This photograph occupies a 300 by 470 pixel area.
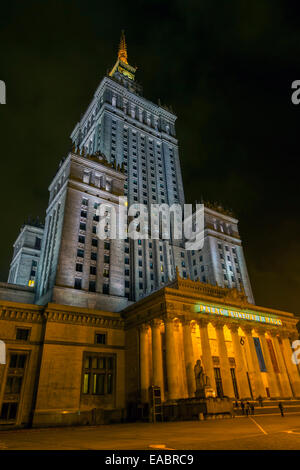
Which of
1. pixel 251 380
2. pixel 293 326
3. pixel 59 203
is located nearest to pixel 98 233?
pixel 59 203

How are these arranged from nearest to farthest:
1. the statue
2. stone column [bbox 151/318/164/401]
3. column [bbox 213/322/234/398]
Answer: the statue → stone column [bbox 151/318/164/401] → column [bbox 213/322/234/398]

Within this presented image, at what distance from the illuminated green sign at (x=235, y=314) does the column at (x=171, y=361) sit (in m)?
5.81

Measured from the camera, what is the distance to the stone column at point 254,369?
146 feet

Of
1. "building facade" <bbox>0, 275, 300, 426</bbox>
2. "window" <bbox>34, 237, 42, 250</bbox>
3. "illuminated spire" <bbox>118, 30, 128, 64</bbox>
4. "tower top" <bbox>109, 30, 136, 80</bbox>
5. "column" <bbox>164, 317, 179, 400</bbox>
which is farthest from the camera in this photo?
"illuminated spire" <bbox>118, 30, 128, 64</bbox>

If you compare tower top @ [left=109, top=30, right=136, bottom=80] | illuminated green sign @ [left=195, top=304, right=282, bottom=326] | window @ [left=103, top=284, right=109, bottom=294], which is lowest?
illuminated green sign @ [left=195, top=304, right=282, bottom=326]

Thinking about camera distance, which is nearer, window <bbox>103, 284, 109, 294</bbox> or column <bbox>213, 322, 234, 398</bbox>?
column <bbox>213, 322, 234, 398</bbox>

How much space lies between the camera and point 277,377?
48.8m

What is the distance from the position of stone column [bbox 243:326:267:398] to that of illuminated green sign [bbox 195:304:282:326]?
2075mm

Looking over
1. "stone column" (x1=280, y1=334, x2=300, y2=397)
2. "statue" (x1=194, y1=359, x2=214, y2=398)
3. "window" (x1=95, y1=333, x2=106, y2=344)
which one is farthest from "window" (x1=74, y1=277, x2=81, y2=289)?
"stone column" (x1=280, y1=334, x2=300, y2=397)

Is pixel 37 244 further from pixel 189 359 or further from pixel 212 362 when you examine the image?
pixel 212 362

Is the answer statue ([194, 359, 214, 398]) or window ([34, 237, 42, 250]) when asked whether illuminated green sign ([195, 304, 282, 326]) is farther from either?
window ([34, 237, 42, 250])

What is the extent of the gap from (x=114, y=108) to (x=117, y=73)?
34541 millimetres

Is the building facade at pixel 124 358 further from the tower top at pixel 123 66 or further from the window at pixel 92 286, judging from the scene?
the tower top at pixel 123 66

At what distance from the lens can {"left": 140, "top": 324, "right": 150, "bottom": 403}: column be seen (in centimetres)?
4116
